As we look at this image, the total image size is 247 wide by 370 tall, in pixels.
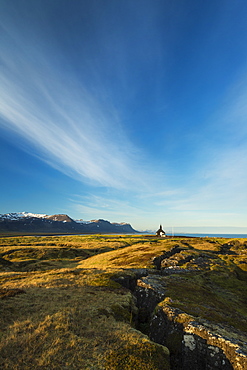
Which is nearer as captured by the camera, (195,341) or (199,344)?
(199,344)

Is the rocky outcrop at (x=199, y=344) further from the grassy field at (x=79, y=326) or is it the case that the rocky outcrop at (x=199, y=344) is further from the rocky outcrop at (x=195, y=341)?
the grassy field at (x=79, y=326)

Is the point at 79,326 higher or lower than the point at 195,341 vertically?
higher

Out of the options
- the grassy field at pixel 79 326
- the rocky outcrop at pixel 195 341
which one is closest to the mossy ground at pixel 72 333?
the grassy field at pixel 79 326

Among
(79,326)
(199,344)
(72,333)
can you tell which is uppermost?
(72,333)

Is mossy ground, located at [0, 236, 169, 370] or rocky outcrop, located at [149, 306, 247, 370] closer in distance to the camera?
mossy ground, located at [0, 236, 169, 370]

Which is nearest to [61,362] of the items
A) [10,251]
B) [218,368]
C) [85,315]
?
[85,315]

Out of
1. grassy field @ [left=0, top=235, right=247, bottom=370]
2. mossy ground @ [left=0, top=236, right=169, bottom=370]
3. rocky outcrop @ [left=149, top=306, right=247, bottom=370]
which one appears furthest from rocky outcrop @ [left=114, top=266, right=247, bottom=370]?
mossy ground @ [left=0, top=236, right=169, bottom=370]

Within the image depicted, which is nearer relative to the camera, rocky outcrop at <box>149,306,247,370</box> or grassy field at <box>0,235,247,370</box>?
grassy field at <box>0,235,247,370</box>

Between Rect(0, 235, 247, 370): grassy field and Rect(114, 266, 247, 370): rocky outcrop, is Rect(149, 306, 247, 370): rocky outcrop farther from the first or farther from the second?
Rect(0, 235, 247, 370): grassy field

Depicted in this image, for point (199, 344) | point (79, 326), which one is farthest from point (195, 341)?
point (79, 326)

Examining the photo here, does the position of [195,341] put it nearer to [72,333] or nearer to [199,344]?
[199,344]

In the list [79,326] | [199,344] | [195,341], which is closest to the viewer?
[199,344]

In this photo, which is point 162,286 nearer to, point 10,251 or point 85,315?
point 85,315

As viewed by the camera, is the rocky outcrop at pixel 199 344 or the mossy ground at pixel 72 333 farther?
the rocky outcrop at pixel 199 344
